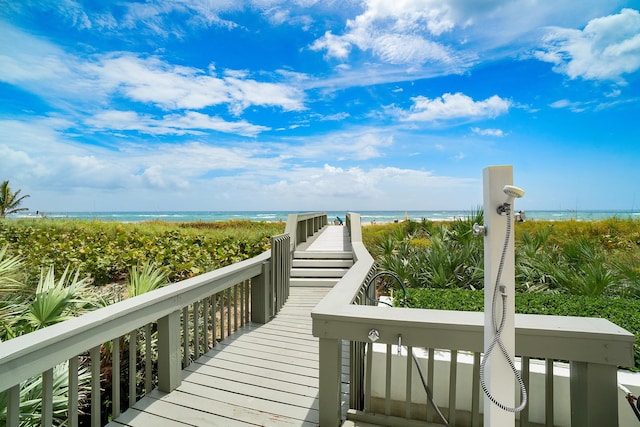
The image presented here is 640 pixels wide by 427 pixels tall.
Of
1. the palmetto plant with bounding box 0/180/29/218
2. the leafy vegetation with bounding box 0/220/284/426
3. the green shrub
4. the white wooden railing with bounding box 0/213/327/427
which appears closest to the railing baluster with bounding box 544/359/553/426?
the green shrub

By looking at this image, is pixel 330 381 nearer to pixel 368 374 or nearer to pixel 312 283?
pixel 368 374

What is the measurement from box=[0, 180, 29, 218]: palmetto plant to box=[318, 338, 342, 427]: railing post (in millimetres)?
31708

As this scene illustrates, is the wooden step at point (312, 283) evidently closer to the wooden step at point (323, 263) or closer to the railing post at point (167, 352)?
the wooden step at point (323, 263)

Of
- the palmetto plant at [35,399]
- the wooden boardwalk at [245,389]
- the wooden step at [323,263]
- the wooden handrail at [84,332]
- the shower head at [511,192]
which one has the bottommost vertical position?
the wooden boardwalk at [245,389]

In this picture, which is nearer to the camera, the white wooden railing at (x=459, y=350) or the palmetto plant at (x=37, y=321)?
the white wooden railing at (x=459, y=350)

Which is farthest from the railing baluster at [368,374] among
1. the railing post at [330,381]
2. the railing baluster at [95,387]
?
the railing baluster at [95,387]

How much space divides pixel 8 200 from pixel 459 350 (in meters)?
35.9

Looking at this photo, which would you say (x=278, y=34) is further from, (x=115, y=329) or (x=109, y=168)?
(x=109, y=168)

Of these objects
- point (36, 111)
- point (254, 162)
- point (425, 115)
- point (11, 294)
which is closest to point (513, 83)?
point (425, 115)

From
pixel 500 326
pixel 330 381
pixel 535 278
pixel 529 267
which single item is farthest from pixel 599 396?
pixel 529 267

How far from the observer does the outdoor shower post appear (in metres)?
1.24

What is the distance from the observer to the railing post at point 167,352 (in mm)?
2656

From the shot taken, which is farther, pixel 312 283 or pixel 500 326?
pixel 312 283

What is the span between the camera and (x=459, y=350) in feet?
5.63
